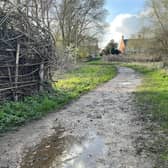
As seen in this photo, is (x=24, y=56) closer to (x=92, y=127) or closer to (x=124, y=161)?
(x=92, y=127)

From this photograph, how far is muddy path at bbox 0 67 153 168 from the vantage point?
5.28 meters

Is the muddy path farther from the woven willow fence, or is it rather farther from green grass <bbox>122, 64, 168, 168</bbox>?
the woven willow fence

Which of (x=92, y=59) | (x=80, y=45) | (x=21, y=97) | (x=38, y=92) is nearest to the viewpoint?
(x=21, y=97)

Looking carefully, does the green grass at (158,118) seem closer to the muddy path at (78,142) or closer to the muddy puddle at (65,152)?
the muddy path at (78,142)

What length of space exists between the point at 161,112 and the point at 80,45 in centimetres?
4111

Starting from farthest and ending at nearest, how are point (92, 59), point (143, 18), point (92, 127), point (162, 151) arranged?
point (92, 59), point (143, 18), point (92, 127), point (162, 151)

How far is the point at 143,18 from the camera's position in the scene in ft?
121

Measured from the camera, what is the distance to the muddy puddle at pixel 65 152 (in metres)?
5.21

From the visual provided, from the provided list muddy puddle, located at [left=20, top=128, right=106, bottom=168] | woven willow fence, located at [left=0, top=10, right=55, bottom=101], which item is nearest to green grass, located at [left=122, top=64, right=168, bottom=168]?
muddy puddle, located at [left=20, top=128, right=106, bottom=168]

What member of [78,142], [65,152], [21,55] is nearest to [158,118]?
[78,142]

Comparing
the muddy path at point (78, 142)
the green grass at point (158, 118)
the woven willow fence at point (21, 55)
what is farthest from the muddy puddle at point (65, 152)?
the woven willow fence at point (21, 55)

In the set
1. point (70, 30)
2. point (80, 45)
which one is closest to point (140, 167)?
point (70, 30)

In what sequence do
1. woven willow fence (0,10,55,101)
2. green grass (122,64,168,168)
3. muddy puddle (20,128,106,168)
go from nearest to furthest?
1. muddy puddle (20,128,106,168)
2. green grass (122,64,168,168)
3. woven willow fence (0,10,55,101)

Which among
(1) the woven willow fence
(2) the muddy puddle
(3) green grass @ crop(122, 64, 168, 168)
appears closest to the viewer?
(2) the muddy puddle
